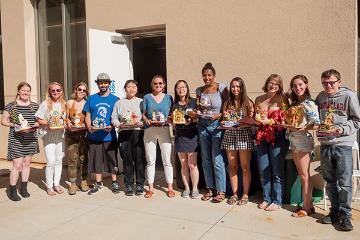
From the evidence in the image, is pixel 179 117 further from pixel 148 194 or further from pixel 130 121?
pixel 148 194

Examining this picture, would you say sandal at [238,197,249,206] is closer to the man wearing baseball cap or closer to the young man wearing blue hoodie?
the young man wearing blue hoodie

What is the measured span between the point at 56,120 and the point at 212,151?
2.30 metres

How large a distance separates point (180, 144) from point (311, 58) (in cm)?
230

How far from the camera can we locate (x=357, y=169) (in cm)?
484

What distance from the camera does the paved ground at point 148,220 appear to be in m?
3.99

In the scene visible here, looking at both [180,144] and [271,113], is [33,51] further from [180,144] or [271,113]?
[271,113]

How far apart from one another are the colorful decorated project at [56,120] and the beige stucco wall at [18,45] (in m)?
3.07

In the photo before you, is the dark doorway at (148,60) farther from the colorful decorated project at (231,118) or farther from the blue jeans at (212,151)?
the colorful decorated project at (231,118)

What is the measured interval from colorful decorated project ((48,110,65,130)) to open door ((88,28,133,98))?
1.48 metres

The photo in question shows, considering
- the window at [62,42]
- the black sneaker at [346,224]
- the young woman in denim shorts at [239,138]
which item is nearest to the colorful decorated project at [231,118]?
the young woman in denim shorts at [239,138]

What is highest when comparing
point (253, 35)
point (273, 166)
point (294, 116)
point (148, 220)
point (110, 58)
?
point (253, 35)

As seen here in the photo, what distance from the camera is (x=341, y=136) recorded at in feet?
13.0

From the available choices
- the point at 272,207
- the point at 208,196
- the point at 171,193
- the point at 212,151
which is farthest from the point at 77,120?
the point at 272,207

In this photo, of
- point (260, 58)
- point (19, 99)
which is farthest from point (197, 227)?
point (19, 99)
